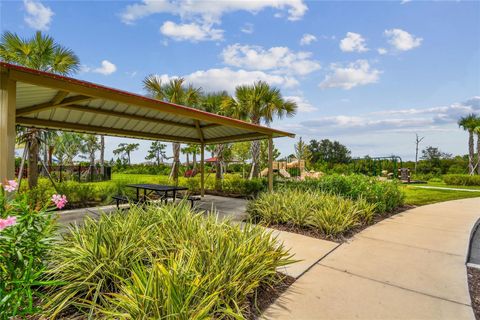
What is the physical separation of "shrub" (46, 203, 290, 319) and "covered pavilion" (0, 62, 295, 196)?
1.75 meters

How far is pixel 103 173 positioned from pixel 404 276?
20989 millimetres

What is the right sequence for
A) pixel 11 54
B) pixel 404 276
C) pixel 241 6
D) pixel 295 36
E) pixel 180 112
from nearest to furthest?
pixel 404 276 < pixel 180 112 < pixel 241 6 < pixel 295 36 < pixel 11 54

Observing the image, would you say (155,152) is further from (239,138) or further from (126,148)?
(239,138)

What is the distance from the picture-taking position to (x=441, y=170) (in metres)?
26.4

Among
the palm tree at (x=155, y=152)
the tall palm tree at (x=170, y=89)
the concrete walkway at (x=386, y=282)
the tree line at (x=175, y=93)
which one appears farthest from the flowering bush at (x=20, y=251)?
the palm tree at (x=155, y=152)

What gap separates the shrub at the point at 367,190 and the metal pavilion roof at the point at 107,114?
216 cm

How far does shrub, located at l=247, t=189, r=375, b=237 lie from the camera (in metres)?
5.17

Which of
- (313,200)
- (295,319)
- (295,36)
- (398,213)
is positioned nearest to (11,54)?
(295,36)

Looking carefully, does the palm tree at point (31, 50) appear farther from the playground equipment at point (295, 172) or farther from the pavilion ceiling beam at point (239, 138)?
the playground equipment at point (295, 172)

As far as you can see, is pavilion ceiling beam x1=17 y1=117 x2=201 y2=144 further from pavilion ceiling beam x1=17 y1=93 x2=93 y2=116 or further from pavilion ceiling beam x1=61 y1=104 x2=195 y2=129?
pavilion ceiling beam x1=61 y1=104 x2=195 y2=129

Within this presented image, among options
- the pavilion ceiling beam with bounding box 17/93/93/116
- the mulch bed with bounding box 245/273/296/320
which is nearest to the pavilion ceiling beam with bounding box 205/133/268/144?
the pavilion ceiling beam with bounding box 17/93/93/116

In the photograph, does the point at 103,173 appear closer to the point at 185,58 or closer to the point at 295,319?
the point at 185,58

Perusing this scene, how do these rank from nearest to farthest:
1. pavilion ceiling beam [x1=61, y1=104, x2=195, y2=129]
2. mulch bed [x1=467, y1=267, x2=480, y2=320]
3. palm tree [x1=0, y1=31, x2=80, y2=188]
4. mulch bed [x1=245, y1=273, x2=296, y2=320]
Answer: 1. mulch bed [x1=245, y1=273, x2=296, y2=320]
2. mulch bed [x1=467, y1=267, x2=480, y2=320]
3. pavilion ceiling beam [x1=61, y1=104, x2=195, y2=129]
4. palm tree [x1=0, y1=31, x2=80, y2=188]

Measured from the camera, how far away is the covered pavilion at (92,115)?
3.30 m
